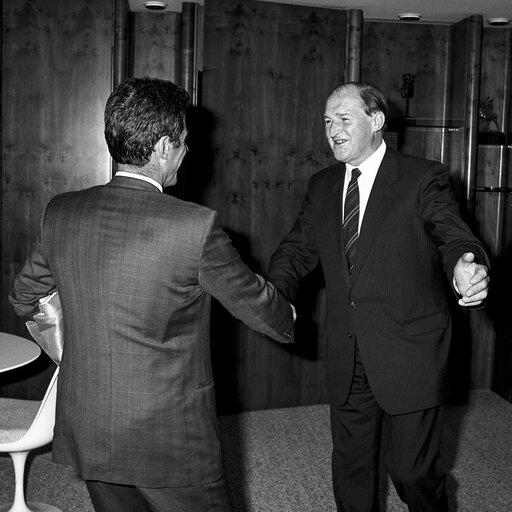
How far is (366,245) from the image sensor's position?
108 inches

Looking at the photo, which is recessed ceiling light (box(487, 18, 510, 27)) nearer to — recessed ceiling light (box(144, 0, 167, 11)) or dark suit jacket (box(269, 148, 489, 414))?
recessed ceiling light (box(144, 0, 167, 11))

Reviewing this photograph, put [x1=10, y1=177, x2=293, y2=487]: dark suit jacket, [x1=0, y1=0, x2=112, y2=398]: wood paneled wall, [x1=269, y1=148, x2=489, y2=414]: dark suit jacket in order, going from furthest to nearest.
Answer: [x1=0, y1=0, x2=112, y2=398]: wood paneled wall → [x1=269, y1=148, x2=489, y2=414]: dark suit jacket → [x1=10, y1=177, x2=293, y2=487]: dark suit jacket

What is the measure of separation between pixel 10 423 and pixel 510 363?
340 cm

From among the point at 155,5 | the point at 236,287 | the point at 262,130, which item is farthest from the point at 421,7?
the point at 236,287

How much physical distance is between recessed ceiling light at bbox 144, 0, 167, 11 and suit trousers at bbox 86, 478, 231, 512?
144 inches

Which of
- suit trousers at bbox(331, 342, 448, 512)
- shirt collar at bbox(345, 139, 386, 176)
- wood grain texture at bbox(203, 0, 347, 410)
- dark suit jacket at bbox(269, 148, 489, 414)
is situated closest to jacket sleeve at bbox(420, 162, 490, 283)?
dark suit jacket at bbox(269, 148, 489, 414)

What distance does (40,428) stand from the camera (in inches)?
122

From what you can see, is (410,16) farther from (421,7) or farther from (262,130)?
(262,130)

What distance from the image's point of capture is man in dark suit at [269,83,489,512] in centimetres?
272

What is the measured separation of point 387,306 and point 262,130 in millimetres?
2315

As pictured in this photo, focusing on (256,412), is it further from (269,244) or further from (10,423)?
(10,423)

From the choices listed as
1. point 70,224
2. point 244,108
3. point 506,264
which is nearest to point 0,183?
point 244,108

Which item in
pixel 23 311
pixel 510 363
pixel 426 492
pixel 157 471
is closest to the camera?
pixel 157 471

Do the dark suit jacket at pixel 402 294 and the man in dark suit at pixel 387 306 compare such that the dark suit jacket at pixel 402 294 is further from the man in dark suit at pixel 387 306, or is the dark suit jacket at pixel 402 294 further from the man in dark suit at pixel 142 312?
the man in dark suit at pixel 142 312
